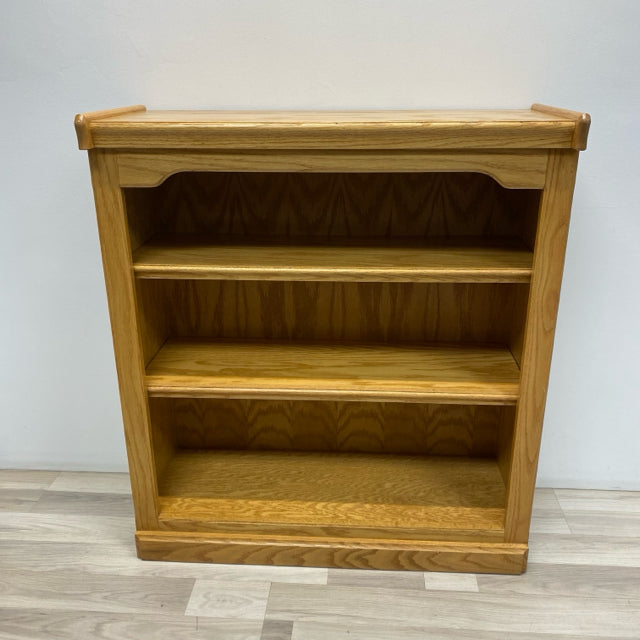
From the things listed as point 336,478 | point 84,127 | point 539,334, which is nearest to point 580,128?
point 539,334

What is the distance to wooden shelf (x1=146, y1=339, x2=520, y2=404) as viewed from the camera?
1.18m

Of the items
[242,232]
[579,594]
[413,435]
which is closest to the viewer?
[579,594]

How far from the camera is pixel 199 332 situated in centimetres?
143

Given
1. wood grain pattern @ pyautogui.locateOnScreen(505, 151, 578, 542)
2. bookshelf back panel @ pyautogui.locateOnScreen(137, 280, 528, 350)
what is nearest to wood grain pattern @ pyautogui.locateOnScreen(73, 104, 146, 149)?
bookshelf back panel @ pyautogui.locateOnScreen(137, 280, 528, 350)

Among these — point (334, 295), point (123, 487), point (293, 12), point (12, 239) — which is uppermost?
point (293, 12)

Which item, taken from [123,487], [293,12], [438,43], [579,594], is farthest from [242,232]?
[579,594]

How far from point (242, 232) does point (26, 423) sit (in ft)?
2.58

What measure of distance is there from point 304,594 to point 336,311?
594 millimetres

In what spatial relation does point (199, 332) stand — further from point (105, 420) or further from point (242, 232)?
point (105, 420)

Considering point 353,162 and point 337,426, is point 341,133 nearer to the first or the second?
point 353,162

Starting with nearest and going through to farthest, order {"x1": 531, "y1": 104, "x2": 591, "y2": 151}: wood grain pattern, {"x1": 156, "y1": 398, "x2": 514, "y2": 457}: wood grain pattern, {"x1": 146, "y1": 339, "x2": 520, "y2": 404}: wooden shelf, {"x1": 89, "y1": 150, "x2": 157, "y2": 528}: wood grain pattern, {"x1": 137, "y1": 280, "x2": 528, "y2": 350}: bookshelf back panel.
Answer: {"x1": 531, "y1": 104, "x2": 591, "y2": 151}: wood grain pattern < {"x1": 89, "y1": 150, "x2": 157, "y2": 528}: wood grain pattern < {"x1": 146, "y1": 339, "x2": 520, "y2": 404}: wooden shelf < {"x1": 137, "y1": 280, "x2": 528, "y2": 350}: bookshelf back panel < {"x1": 156, "y1": 398, "x2": 514, "y2": 457}: wood grain pattern

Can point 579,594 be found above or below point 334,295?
below

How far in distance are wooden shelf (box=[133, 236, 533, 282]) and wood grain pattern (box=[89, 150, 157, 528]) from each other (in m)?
0.05

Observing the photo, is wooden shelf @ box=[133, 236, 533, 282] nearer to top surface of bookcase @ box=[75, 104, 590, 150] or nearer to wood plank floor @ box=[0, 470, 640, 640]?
top surface of bookcase @ box=[75, 104, 590, 150]
